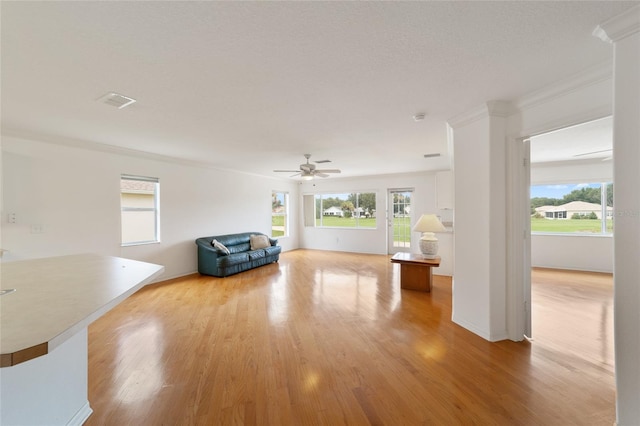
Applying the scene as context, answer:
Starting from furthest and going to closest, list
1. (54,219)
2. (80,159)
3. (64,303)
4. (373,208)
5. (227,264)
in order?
(373,208) → (227,264) → (80,159) → (54,219) → (64,303)

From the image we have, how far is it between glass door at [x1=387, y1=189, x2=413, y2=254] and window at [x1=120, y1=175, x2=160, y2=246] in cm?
602

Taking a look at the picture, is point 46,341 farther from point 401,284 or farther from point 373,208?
point 373,208

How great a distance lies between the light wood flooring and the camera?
170cm

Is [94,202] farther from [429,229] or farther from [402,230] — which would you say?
[402,230]

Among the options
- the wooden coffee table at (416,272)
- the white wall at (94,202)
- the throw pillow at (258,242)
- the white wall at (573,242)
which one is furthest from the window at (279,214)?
the white wall at (573,242)

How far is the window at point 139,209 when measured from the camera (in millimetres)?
4641

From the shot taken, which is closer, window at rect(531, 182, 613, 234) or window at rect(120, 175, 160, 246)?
window at rect(120, 175, 160, 246)

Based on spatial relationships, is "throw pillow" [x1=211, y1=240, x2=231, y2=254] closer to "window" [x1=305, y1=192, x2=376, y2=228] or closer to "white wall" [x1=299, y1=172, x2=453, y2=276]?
"white wall" [x1=299, y1=172, x2=453, y2=276]

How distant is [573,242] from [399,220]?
385 centimetres

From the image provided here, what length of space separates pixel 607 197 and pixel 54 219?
10.3 m

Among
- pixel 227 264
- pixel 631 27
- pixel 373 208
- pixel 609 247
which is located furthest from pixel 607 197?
pixel 227 264

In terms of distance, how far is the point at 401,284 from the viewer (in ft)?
14.4

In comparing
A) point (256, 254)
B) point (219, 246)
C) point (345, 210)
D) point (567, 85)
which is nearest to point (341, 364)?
point (567, 85)

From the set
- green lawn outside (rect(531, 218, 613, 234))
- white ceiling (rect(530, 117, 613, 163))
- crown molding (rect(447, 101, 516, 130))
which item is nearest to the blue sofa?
crown molding (rect(447, 101, 516, 130))
